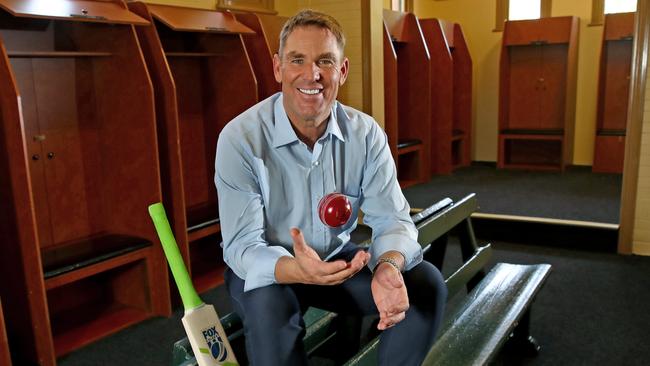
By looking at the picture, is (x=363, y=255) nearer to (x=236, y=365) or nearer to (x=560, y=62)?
(x=236, y=365)

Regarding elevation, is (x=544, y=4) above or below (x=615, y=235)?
above

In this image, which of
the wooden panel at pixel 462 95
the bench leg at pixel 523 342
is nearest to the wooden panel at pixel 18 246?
the bench leg at pixel 523 342

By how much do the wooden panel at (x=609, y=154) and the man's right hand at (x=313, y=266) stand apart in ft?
18.7

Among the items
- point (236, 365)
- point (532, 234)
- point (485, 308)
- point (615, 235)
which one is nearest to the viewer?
point (236, 365)

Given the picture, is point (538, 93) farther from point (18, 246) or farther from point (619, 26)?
point (18, 246)

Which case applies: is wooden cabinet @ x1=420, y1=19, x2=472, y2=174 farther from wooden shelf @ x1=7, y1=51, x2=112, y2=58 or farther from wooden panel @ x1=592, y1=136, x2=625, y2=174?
wooden shelf @ x1=7, y1=51, x2=112, y2=58

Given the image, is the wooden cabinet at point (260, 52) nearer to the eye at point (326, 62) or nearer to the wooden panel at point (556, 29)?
the eye at point (326, 62)

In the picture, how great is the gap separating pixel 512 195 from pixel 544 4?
2.69 m

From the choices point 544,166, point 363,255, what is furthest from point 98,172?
point 544,166

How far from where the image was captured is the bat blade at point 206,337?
52.7 inches

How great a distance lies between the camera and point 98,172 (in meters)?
3.20

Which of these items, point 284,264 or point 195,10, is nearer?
point 284,264

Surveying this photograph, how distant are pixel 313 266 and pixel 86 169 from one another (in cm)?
232

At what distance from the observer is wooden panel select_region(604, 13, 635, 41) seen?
5811 millimetres
